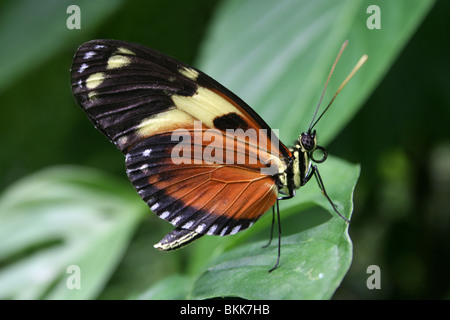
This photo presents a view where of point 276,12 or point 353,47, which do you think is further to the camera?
A: point 276,12

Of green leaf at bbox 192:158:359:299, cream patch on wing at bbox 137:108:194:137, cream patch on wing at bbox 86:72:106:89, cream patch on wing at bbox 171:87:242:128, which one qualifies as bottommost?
green leaf at bbox 192:158:359:299

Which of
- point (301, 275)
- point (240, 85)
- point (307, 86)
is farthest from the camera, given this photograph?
point (240, 85)

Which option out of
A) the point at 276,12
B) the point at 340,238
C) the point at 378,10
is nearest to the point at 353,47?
the point at 378,10

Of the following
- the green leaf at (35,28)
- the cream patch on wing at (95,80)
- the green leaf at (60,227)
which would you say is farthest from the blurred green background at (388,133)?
the cream patch on wing at (95,80)

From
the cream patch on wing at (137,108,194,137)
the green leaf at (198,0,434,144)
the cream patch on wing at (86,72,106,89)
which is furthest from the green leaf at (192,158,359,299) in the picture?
the cream patch on wing at (86,72,106,89)

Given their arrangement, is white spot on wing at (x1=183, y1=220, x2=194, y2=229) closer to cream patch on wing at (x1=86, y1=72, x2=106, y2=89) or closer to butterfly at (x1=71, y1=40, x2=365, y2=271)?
butterfly at (x1=71, y1=40, x2=365, y2=271)

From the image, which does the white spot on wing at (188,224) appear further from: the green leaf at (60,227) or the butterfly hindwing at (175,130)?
the green leaf at (60,227)

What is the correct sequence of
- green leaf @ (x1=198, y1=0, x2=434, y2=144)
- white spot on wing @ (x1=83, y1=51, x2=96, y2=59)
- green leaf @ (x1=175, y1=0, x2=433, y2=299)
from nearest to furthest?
1. green leaf @ (x1=175, y1=0, x2=433, y2=299)
2. white spot on wing @ (x1=83, y1=51, x2=96, y2=59)
3. green leaf @ (x1=198, y1=0, x2=434, y2=144)
